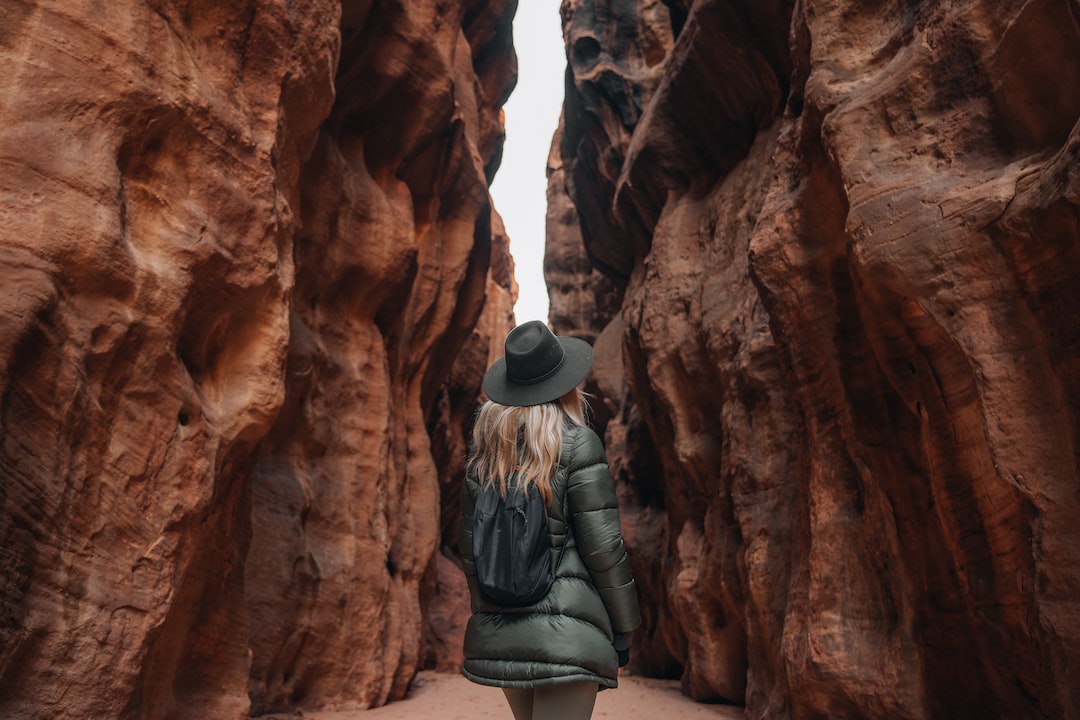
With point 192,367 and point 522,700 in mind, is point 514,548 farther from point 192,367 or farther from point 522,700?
point 192,367

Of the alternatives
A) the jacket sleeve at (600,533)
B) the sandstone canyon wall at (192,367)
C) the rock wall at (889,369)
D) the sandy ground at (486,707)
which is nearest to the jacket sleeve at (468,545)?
the jacket sleeve at (600,533)

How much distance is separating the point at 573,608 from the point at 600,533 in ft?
0.98

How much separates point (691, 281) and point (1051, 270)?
7.05 meters

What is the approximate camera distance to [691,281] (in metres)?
11.1

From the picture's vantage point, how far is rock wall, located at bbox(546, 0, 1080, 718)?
13.9 feet

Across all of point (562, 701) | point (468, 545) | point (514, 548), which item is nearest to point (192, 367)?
point (468, 545)

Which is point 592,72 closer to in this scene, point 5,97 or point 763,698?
point 763,698

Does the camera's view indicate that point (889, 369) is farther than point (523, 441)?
Yes

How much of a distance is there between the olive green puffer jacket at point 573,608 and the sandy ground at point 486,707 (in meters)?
4.99

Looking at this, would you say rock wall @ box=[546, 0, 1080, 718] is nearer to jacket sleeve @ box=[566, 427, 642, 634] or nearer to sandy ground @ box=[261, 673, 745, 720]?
sandy ground @ box=[261, 673, 745, 720]

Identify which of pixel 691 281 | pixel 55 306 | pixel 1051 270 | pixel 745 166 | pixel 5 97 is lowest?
pixel 55 306

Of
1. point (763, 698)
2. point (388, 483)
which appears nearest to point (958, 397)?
point (763, 698)

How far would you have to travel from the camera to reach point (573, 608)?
3086mm

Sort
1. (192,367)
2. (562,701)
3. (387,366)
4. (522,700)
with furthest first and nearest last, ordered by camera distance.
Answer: (387,366) → (192,367) → (522,700) → (562,701)
